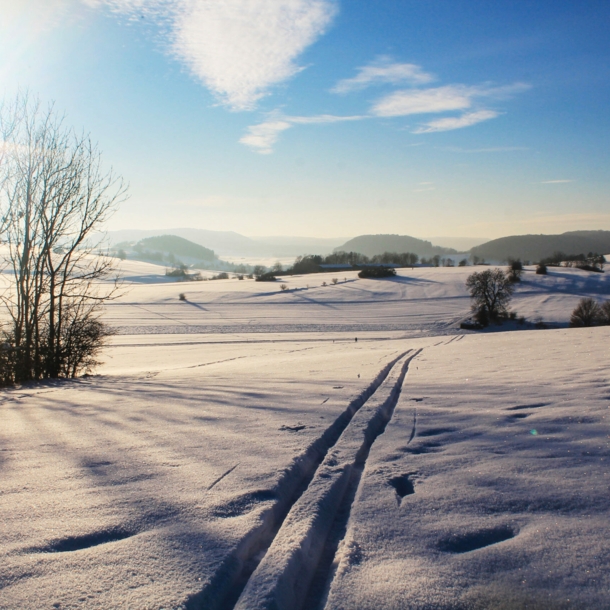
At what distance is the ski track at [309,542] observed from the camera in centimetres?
219

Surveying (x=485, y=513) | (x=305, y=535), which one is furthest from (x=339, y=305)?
(x=305, y=535)

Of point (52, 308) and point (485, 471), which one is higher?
point (52, 308)

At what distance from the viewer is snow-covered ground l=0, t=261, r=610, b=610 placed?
2215 millimetres

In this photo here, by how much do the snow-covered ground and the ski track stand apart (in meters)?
0.01

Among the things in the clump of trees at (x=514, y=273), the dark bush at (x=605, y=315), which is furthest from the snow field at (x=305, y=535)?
the clump of trees at (x=514, y=273)

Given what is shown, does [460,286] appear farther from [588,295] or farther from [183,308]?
[183,308]

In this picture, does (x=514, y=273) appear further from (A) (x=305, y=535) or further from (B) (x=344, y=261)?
(A) (x=305, y=535)

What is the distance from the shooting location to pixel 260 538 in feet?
8.84

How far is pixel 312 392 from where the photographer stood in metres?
7.00

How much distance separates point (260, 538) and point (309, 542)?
0.31m

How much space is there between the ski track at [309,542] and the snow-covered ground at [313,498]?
0.01 meters

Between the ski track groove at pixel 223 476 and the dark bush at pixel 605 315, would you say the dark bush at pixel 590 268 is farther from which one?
the ski track groove at pixel 223 476

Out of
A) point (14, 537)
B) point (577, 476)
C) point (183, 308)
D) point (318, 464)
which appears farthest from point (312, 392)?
point (183, 308)

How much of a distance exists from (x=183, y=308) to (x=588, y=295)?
158 feet
